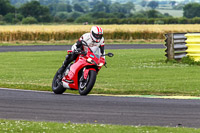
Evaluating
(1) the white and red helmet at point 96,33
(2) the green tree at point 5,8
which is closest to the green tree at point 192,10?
(2) the green tree at point 5,8

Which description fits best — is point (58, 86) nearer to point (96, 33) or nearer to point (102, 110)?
point (96, 33)

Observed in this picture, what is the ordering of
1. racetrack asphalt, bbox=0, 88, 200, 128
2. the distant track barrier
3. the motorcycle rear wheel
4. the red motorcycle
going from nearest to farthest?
racetrack asphalt, bbox=0, 88, 200, 128
the red motorcycle
the motorcycle rear wheel
the distant track barrier

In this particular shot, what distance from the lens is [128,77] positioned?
1775 centimetres

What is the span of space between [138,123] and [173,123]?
23.3 inches

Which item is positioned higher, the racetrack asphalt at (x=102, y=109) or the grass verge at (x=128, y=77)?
the racetrack asphalt at (x=102, y=109)

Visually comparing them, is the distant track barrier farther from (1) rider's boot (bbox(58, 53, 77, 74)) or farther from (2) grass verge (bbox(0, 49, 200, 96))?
(1) rider's boot (bbox(58, 53, 77, 74))

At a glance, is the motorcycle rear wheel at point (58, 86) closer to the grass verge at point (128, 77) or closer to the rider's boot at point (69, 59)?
the rider's boot at point (69, 59)

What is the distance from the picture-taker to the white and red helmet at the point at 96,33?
41.3 feet

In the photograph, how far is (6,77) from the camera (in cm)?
1795

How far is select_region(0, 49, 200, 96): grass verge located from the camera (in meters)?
14.3

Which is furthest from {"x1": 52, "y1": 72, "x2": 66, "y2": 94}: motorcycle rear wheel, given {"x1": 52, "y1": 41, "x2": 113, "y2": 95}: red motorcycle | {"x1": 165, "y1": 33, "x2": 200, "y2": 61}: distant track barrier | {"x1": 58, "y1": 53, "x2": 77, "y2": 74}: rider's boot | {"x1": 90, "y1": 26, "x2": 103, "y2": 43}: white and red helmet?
{"x1": 165, "y1": 33, "x2": 200, "y2": 61}: distant track barrier

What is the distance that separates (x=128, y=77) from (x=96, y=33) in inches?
211

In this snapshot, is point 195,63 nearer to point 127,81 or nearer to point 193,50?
point 193,50

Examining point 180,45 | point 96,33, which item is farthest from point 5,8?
point 96,33
